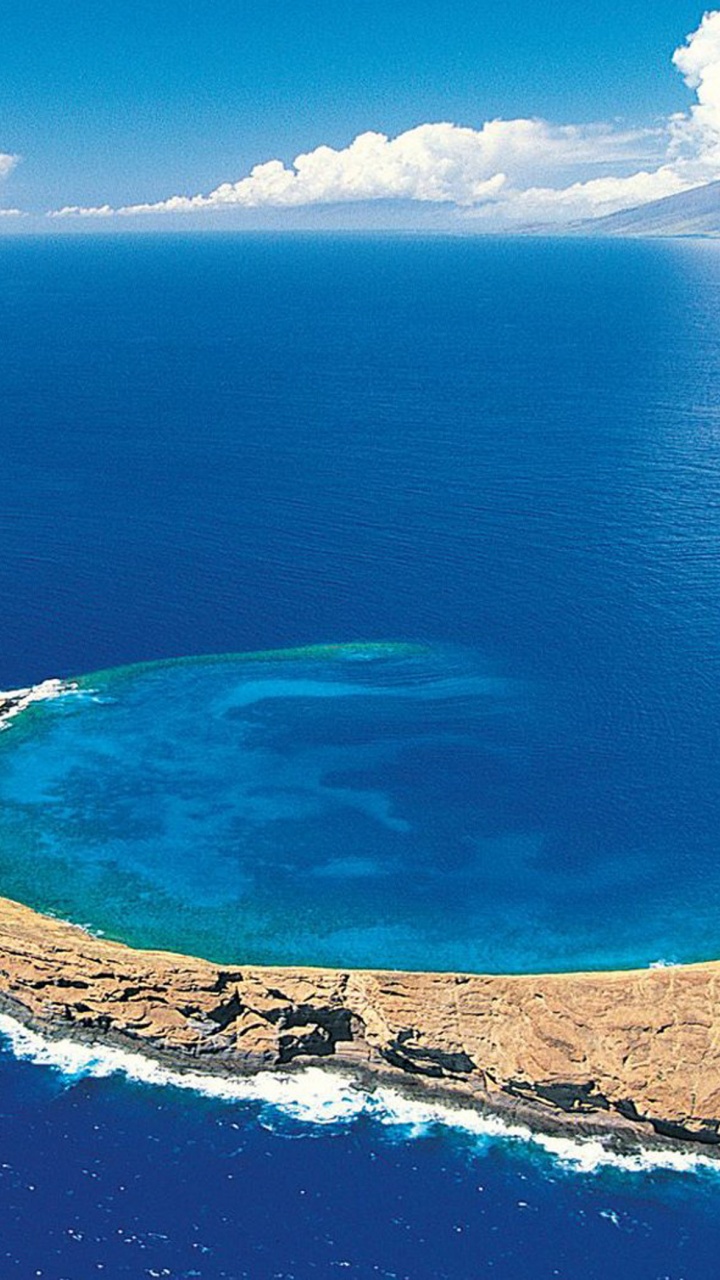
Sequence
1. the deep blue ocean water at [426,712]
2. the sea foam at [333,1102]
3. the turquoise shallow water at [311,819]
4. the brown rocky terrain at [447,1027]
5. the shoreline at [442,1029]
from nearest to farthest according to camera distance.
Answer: the deep blue ocean water at [426,712], the sea foam at [333,1102], the shoreline at [442,1029], the brown rocky terrain at [447,1027], the turquoise shallow water at [311,819]

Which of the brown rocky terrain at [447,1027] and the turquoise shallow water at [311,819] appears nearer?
the brown rocky terrain at [447,1027]

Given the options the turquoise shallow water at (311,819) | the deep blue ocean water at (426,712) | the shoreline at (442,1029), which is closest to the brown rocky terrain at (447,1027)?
the shoreline at (442,1029)

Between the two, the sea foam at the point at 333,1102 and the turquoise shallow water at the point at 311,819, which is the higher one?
the turquoise shallow water at the point at 311,819

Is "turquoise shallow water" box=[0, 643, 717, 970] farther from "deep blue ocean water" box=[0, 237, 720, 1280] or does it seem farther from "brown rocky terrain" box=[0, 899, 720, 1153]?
"brown rocky terrain" box=[0, 899, 720, 1153]

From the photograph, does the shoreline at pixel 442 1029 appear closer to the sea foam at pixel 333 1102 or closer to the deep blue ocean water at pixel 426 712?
the sea foam at pixel 333 1102

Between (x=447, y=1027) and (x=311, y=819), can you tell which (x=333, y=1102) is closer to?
(x=447, y=1027)

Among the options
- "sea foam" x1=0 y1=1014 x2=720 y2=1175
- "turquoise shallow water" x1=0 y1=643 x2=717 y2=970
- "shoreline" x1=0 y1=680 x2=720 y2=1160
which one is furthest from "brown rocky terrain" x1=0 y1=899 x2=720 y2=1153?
"turquoise shallow water" x1=0 y1=643 x2=717 y2=970

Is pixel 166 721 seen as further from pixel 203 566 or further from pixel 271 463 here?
pixel 271 463

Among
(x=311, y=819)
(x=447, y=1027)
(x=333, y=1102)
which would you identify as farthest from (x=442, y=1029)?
(x=311, y=819)
